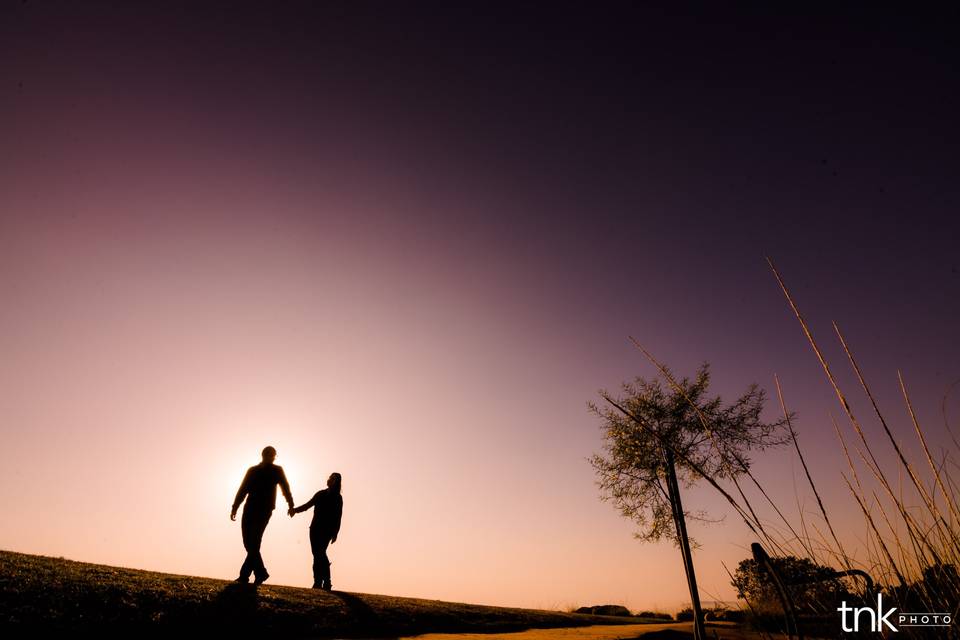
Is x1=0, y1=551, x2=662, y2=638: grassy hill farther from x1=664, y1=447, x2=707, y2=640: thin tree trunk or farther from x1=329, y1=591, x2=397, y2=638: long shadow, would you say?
x1=664, y1=447, x2=707, y2=640: thin tree trunk

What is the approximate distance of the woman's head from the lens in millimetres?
10195

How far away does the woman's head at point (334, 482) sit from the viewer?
10.2 metres

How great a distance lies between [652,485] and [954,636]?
17284mm

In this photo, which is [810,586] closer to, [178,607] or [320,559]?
[178,607]

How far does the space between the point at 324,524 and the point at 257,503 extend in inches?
93.4

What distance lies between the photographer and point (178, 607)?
488cm

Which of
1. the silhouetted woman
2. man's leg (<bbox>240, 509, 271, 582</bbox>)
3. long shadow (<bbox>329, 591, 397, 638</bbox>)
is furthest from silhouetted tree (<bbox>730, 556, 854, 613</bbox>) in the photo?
the silhouetted woman

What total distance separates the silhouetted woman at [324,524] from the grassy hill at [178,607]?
2.47m

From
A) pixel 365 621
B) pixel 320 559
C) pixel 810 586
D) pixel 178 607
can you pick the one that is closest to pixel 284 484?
pixel 320 559

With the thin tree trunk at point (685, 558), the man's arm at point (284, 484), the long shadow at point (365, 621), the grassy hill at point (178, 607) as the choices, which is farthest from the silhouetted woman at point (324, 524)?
the thin tree trunk at point (685, 558)

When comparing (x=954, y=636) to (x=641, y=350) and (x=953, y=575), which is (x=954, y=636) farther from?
(x=641, y=350)

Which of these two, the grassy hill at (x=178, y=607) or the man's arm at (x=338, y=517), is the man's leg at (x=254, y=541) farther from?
the man's arm at (x=338, y=517)

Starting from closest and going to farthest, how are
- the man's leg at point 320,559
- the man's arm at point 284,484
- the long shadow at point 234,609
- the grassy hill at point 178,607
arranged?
1. the grassy hill at point 178,607
2. the long shadow at point 234,609
3. the man's arm at point 284,484
4. the man's leg at point 320,559

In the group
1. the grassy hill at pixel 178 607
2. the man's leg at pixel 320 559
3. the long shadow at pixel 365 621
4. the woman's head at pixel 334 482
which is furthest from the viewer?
the woman's head at pixel 334 482
